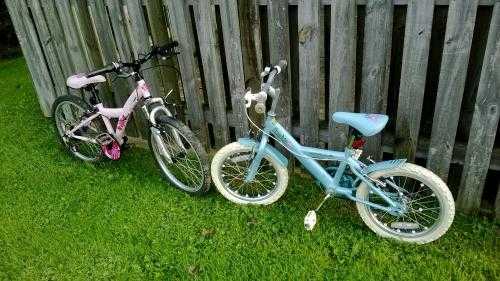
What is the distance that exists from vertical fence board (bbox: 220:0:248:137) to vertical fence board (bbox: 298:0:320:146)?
0.60 m

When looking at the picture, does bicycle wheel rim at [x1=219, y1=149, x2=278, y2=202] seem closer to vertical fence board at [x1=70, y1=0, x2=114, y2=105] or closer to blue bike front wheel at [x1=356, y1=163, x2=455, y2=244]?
blue bike front wheel at [x1=356, y1=163, x2=455, y2=244]

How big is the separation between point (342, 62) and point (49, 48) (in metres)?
3.79

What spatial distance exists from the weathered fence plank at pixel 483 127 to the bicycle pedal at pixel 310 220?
4.03 ft

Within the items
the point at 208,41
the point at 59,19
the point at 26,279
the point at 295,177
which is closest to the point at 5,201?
the point at 26,279

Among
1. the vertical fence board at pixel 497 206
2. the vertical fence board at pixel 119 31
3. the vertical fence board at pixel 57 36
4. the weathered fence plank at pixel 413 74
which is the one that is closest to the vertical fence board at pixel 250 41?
the weathered fence plank at pixel 413 74

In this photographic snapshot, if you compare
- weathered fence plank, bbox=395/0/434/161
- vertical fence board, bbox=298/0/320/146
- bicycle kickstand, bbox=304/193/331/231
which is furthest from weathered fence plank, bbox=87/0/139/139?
weathered fence plank, bbox=395/0/434/161

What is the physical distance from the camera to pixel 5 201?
4.54 meters

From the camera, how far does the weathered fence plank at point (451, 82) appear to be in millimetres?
2805

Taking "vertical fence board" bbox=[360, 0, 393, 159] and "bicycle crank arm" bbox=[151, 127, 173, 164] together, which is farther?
"bicycle crank arm" bbox=[151, 127, 173, 164]

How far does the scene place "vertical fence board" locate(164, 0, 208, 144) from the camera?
3.92 metres

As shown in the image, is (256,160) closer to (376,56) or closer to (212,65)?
(212,65)

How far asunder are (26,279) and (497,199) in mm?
3920

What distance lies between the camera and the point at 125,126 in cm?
459

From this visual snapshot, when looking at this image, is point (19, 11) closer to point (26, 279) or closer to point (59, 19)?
point (59, 19)
